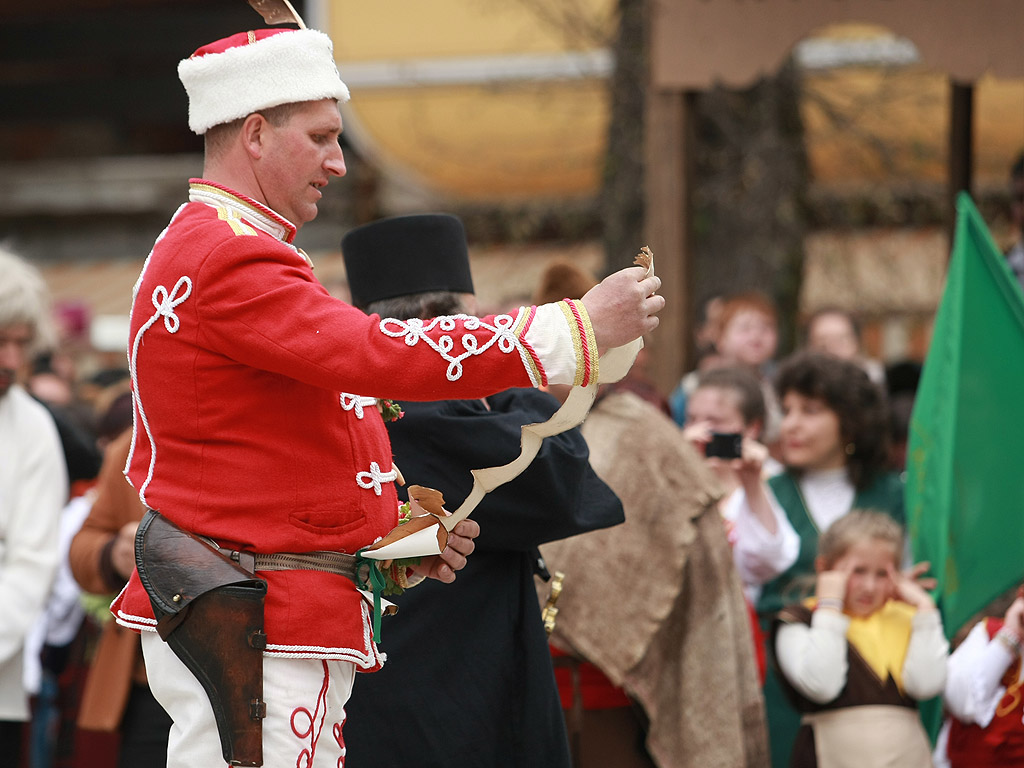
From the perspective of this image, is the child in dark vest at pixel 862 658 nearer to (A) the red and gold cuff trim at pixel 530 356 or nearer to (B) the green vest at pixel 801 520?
(B) the green vest at pixel 801 520

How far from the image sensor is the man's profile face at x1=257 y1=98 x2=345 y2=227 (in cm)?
245

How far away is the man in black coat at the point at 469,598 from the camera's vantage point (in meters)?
3.10

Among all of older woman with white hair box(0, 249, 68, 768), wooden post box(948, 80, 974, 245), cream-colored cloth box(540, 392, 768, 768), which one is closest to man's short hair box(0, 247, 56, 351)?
older woman with white hair box(0, 249, 68, 768)

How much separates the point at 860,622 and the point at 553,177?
741cm

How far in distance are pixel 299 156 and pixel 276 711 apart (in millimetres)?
971

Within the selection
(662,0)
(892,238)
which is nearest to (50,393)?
(662,0)

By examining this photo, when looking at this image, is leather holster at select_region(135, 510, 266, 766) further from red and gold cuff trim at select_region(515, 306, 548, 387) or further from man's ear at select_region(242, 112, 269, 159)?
man's ear at select_region(242, 112, 269, 159)

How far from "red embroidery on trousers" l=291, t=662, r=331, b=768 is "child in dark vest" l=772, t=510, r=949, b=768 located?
183 cm

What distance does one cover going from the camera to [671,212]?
5.76 meters

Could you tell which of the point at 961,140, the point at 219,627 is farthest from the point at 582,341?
the point at 961,140

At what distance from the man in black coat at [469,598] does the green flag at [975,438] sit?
1298 millimetres

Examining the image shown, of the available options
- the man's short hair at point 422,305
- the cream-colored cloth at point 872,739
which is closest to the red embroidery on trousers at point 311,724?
the man's short hair at point 422,305

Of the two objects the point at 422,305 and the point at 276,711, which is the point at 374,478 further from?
the point at 422,305

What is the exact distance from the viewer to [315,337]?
7.20 ft
